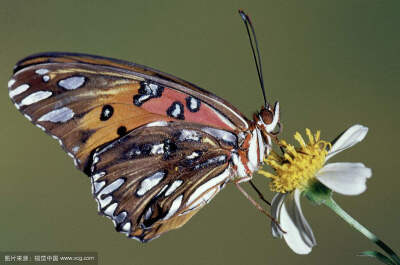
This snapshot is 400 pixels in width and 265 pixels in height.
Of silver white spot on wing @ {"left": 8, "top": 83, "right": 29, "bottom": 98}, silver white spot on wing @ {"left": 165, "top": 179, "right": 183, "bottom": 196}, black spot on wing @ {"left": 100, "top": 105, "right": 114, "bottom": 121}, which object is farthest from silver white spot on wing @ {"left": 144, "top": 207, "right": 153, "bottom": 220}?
silver white spot on wing @ {"left": 8, "top": 83, "right": 29, "bottom": 98}

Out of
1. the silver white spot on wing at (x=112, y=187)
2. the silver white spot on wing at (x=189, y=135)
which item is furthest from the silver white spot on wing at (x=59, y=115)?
the silver white spot on wing at (x=189, y=135)

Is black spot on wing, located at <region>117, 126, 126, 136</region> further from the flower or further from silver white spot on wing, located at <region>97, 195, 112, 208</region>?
the flower

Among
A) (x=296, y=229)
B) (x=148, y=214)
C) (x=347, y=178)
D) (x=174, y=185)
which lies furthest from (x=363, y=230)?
(x=148, y=214)

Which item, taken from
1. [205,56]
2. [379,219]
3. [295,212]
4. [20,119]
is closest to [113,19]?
[205,56]

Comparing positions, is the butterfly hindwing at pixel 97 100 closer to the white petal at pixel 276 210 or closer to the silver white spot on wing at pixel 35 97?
the silver white spot on wing at pixel 35 97

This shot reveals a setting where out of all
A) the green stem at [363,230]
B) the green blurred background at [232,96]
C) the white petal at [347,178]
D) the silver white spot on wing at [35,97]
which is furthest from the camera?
the green blurred background at [232,96]

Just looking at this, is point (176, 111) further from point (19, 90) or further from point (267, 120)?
point (19, 90)
